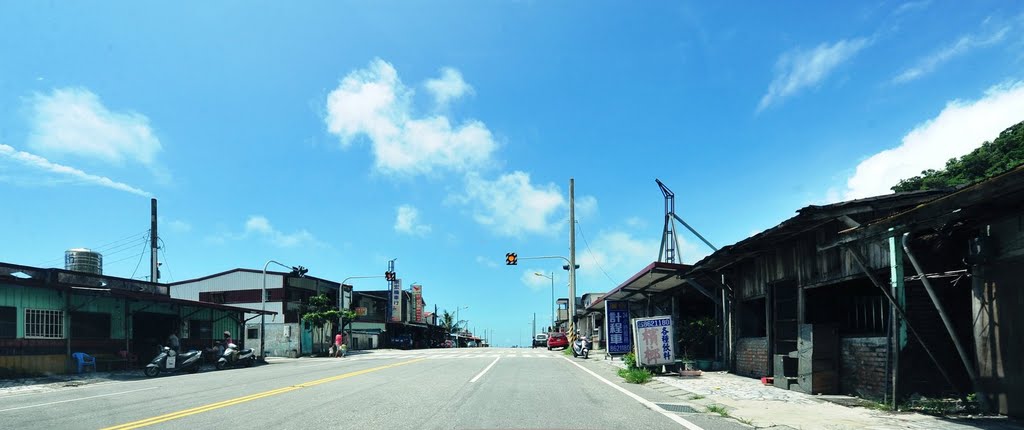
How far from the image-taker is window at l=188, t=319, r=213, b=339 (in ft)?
107

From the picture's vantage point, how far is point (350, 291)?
206 feet

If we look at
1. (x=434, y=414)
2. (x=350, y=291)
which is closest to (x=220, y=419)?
(x=434, y=414)

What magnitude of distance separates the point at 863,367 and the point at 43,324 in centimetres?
2615

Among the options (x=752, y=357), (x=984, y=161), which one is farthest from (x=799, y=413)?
(x=984, y=161)

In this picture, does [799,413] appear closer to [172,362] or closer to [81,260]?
[172,362]

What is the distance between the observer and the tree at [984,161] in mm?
38719

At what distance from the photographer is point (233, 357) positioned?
28.3m

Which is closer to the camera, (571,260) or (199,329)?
(199,329)

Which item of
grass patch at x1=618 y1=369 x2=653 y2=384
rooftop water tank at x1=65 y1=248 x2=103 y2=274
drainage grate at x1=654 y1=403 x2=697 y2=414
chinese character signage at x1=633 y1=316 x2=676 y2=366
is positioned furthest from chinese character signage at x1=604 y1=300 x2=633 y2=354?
rooftop water tank at x1=65 y1=248 x2=103 y2=274

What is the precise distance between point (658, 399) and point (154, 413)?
8928 millimetres

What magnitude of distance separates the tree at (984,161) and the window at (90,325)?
139 ft

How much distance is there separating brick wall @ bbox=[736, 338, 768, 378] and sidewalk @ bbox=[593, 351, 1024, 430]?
1.65 m

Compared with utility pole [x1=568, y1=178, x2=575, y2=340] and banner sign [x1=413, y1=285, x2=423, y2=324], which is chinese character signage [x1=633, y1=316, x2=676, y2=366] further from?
banner sign [x1=413, y1=285, x2=423, y2=324]

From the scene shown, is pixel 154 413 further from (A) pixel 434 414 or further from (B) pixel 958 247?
(B) pixel 958 247
